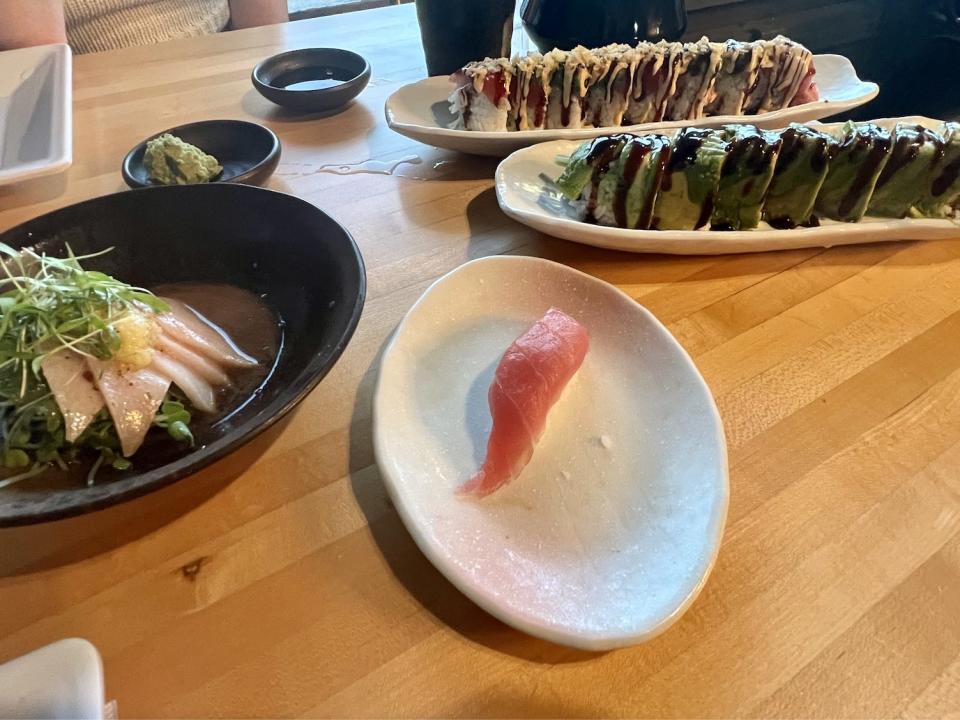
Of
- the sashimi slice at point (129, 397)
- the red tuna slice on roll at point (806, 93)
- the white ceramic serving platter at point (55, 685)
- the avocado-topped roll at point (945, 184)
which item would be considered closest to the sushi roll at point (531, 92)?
the red tuna slice on roll at point (806, 93)

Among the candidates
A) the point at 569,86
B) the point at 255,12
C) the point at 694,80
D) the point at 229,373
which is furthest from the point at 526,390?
the point at 255,12

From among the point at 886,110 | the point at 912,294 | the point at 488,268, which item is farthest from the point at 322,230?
the point at 886,110

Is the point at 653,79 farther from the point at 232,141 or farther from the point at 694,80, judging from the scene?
the point at 232,141

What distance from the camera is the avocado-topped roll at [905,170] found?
123 centimetres

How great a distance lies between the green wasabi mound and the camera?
4.33 feet

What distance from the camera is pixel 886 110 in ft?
7.66

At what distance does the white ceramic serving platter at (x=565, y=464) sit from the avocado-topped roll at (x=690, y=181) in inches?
11.9

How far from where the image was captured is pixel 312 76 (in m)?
1.88

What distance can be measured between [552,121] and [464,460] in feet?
3.52

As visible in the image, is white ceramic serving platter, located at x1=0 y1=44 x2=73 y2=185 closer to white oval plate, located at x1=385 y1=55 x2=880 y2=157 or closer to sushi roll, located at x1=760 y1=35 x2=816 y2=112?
white oval plate, located at x1=385 y1=55 x2=880 y2=157

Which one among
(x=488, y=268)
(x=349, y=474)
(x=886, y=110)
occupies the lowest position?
(x=886, y=110)

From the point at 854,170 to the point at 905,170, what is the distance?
4.2 inches

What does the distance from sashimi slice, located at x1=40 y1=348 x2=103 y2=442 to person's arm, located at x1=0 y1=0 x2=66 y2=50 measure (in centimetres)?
164

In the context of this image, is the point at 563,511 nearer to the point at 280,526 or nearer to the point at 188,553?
the point at 280,526
